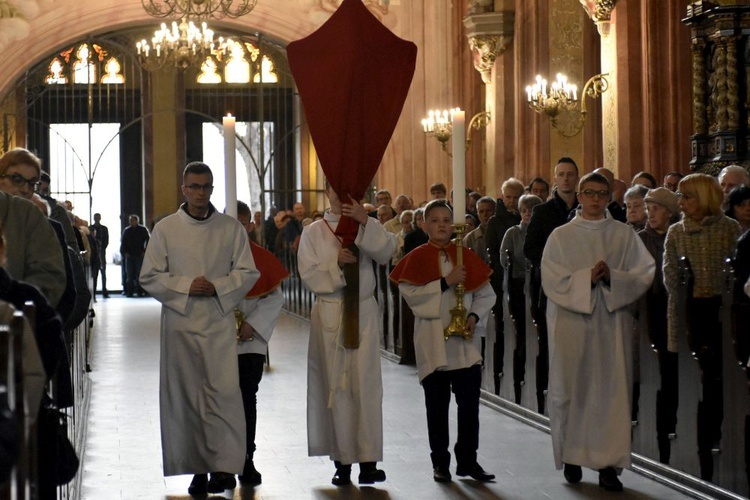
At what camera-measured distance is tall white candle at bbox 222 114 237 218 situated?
750 centimetres

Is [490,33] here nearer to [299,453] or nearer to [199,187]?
Answer: [299,453]

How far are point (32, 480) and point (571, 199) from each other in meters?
5.78

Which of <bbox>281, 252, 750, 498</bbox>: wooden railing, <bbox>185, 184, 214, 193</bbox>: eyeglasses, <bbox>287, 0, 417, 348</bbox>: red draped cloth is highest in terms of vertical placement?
<bbox>287, 0, 417, 348</bbox>: red draped cloth

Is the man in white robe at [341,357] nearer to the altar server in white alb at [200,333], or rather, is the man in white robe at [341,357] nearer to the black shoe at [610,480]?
the altar server in white alb at [200,333]

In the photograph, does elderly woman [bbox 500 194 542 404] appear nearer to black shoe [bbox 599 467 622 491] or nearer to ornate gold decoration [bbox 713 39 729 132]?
ornate gold decoration [bbox 713 39 729 132]

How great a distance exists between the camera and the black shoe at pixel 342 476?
24.6ft

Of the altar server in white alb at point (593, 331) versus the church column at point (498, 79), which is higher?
the church column at point (498, 79)

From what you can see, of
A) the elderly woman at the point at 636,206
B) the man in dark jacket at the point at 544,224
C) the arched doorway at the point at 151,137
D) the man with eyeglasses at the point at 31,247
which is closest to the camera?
the man with eyeglasses at the point at 31,247

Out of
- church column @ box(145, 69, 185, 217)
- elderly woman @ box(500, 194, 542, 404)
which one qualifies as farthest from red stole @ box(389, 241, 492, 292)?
church column @ box(145, 69, 185, 217)

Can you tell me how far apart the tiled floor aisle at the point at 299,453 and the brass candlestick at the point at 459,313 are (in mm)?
842

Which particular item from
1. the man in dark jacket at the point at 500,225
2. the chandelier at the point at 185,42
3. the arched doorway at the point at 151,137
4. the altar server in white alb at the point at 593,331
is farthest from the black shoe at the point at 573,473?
the arched doorway at the point at 151,137

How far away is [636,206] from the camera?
30.7 feet

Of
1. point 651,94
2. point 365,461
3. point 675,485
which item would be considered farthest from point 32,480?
point 651,94

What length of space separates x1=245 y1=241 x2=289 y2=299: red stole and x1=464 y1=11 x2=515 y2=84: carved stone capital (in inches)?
482
